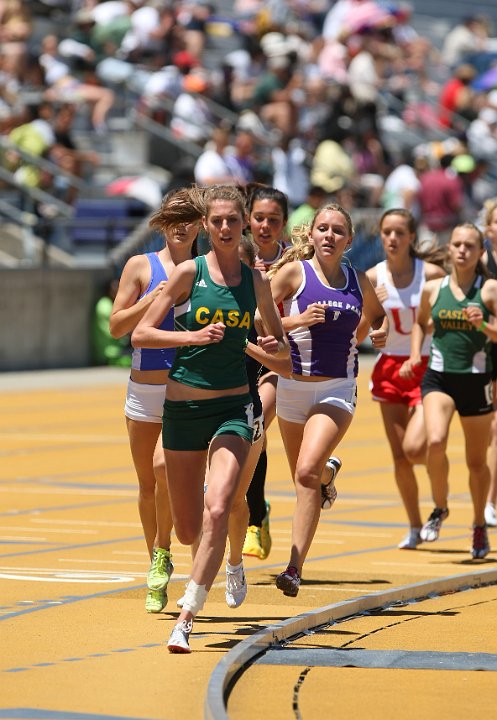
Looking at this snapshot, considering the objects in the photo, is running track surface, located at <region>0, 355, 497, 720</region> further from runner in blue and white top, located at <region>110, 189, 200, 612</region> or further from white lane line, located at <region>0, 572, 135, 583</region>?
runner in blue and white top, located at <region>110, 189, 200, 612</region>

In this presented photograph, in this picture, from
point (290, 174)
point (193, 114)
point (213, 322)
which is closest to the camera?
point (213, 322)

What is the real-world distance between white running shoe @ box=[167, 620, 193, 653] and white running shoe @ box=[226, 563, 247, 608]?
2.75 ft

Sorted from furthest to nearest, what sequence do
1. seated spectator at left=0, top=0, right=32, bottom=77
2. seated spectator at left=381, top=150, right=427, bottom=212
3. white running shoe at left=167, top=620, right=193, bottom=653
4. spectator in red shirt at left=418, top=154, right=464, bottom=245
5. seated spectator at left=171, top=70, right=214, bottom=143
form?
1. seated spectator at left=171, top=70, right=214, bottom=143
2. spectator in red shirt at left=418, top=154, right=464, bottom=245
3. seated spectator at left=381, top=150, right=427, bottom=212
4. seated spectator at left=0, top=0, right=32, bottom=77
5. white running shoe at left=167, top=620, right=193, bottom=653

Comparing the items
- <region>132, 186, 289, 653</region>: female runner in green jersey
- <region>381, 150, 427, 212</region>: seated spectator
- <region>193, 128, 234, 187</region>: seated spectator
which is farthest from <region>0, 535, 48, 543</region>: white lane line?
<region>381, 150, 427, 212</region>: seated spectator

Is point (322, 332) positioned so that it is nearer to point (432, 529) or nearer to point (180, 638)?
point (432, 529)

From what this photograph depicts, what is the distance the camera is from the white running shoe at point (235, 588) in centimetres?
922

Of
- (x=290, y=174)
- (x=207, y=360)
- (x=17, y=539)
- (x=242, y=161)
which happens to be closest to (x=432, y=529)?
(x=17, y=539)

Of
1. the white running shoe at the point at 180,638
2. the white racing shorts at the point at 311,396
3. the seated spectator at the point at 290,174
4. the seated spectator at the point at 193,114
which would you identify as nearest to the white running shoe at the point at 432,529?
the white racing shorts at the point at 311,396

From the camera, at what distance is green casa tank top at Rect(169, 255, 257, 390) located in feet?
28.9

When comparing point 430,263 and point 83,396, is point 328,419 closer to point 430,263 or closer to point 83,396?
point 430,263

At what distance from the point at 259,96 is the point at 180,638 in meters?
24.4

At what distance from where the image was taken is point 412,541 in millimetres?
12258

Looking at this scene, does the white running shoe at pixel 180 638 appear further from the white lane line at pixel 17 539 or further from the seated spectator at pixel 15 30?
the seated spectator at pixel 15 30

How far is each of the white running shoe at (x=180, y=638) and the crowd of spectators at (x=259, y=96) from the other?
18.2 meters
